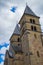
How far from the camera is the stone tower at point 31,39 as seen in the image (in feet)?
114

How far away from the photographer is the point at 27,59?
34844 millimetres

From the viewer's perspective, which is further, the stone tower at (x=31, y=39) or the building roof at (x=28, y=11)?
the building roof at (x=28, y=11)

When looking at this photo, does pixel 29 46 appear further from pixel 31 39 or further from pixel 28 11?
pixel 28 11

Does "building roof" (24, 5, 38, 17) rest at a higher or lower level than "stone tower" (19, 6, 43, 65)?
higher

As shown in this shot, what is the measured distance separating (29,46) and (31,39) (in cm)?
202

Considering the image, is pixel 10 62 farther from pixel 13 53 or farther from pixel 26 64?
pixel 26 64

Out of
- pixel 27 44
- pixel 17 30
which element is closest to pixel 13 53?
pixel 27 44

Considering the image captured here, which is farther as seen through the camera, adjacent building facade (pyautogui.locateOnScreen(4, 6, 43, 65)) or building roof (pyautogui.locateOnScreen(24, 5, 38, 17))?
building roof (pyautogui.locateOnScreen(24, 5, 38, 17))

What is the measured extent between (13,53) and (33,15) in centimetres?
1105

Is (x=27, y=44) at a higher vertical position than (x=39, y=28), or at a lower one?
lower

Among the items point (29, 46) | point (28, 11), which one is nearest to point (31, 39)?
point (29, 46)

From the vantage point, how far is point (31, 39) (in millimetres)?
36781

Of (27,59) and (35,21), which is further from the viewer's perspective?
(35,21)

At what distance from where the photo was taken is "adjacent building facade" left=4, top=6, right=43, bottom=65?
35031mm
